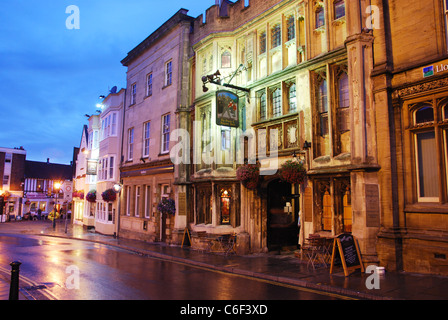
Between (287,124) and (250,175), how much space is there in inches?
103

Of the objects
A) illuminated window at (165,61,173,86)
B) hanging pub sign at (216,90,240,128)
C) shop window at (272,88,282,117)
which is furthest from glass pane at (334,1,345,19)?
illuminated window at (165,61,173,86)

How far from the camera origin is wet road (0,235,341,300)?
7.73m

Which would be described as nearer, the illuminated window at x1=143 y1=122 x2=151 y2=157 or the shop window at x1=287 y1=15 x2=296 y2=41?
the shop window at x1=287 y1=15 x2=296 y2=41

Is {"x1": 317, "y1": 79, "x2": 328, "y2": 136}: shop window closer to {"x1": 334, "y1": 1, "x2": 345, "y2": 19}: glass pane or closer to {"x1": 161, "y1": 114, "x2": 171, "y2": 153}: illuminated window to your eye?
{"x1": 334, "y1": 1, "x2": 345, "y2": 19}: glass pane

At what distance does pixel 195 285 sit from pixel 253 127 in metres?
8.03

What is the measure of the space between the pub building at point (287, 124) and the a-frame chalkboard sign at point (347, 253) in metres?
0.36

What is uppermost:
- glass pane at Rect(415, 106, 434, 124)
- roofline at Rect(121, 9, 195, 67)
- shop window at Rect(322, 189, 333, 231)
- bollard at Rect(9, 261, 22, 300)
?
roofline at Rect(121, 9, 195, 67)

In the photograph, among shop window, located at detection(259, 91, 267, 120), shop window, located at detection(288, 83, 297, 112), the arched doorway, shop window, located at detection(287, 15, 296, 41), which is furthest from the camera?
the arched doorway

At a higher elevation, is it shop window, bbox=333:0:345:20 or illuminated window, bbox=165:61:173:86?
illuminated window, bbox=165:61:173:86

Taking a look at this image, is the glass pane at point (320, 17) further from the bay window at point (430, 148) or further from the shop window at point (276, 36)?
the bay window at point (430, 148)

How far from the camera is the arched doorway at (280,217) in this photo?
15.2 meters

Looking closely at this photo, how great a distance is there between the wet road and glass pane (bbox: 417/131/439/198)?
443 centimetres
